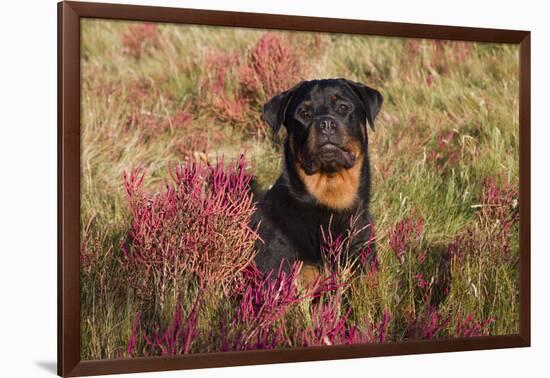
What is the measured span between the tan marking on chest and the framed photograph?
0.01 meters

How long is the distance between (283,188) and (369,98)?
32.6 inches

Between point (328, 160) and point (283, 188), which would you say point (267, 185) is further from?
point (328, 160)

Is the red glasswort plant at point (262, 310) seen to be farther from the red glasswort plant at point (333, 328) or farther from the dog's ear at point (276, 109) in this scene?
the dog's ear at point (276, 109)

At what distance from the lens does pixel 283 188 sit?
277 inches

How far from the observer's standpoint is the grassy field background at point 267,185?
6.64 m

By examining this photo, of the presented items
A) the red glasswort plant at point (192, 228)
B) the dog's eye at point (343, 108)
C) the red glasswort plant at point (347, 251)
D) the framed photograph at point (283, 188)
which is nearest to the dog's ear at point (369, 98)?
the framed photograph at point (283, 188)

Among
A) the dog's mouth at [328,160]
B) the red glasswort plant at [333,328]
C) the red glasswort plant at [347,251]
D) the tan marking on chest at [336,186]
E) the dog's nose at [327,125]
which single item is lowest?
the red glasswort plant at [333,328]

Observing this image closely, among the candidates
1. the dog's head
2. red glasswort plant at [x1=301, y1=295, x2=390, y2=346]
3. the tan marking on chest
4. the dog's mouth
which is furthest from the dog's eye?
red glasswort plant at [x1=301, y1=295, x2=390, y2=346]

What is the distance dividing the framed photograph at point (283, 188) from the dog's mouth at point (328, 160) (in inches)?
0.5

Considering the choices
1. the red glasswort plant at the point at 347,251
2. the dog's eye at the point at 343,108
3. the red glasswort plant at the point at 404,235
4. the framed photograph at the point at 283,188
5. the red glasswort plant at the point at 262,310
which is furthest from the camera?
the red glasswort plant at the point at 404,235

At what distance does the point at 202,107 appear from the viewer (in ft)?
22.6

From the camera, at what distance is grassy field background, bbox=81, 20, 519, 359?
6645mm

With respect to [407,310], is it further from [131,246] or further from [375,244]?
[131,246]

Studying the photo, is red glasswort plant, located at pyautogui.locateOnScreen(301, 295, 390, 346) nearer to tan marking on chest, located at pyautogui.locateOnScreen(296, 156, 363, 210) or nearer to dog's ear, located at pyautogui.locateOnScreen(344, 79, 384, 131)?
tan marking on chest, located at pyautogui.locateOnScreen(296, 156, 363, 210)
